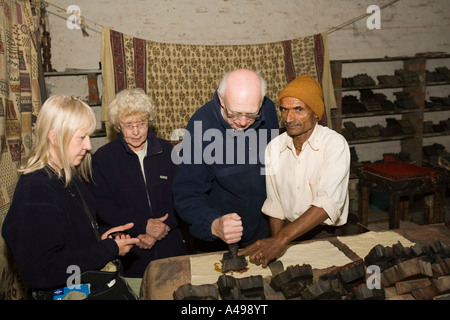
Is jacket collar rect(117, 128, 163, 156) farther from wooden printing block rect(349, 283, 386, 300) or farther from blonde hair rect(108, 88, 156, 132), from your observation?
wooden printing block rect(349, 283, 386, 300)

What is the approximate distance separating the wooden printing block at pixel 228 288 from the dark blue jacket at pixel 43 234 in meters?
0.65

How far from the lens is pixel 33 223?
1.73 m

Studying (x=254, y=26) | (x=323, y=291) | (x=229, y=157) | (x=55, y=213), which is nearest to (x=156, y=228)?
(x=229, y=157)

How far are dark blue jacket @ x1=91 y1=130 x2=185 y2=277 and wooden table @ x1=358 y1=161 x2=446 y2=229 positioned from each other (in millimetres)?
3099

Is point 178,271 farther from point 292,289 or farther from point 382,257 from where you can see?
point 382,257

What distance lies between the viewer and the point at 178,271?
211 cm

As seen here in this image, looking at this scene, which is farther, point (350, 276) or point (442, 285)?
point (350, 276)

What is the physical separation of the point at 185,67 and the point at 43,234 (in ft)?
13.6

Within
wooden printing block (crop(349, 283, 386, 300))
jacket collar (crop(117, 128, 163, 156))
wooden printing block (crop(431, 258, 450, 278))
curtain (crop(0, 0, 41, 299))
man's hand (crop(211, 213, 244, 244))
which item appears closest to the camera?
wooden printing block (crop(349, 283, 386, 300))

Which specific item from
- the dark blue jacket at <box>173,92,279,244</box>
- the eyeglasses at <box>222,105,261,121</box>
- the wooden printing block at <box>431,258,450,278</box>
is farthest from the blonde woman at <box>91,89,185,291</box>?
the wooden printing block at <box>431,258,450,278</box>

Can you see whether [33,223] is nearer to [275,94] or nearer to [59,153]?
[59,153]

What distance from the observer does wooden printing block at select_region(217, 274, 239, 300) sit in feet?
5.76

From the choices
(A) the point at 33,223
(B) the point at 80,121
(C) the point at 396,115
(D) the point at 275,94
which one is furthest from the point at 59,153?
(C) the point at 396,115

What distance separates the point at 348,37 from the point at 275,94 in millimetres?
2207
